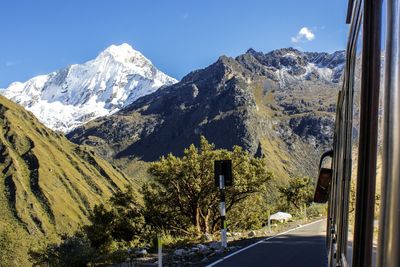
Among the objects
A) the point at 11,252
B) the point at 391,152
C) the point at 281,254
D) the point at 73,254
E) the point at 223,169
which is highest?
the point at 391,152

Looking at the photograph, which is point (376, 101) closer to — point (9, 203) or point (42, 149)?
point (9, 203)

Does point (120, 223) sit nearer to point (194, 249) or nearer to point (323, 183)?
point (194, 249)

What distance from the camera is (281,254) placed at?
1345 cm

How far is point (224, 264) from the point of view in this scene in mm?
11875

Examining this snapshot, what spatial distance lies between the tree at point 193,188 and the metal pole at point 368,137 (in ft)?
88.3

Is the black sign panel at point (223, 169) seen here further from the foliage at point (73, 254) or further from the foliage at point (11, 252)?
the foliage at point (11, 252)

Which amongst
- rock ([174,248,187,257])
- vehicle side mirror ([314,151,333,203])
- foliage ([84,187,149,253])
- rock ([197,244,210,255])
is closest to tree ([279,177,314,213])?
foliage ([84,187,149,253])

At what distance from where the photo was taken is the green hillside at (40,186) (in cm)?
14088

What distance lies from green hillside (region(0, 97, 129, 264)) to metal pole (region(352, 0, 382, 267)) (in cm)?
12539

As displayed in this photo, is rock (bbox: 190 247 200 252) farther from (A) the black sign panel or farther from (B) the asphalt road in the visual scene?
(A) the black sign panel

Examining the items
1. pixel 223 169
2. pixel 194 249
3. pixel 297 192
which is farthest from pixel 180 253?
pixel 297 192

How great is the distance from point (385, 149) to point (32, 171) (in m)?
177

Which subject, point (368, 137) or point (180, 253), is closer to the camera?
point (368, 137)

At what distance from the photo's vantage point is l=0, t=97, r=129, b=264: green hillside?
14088 cm
